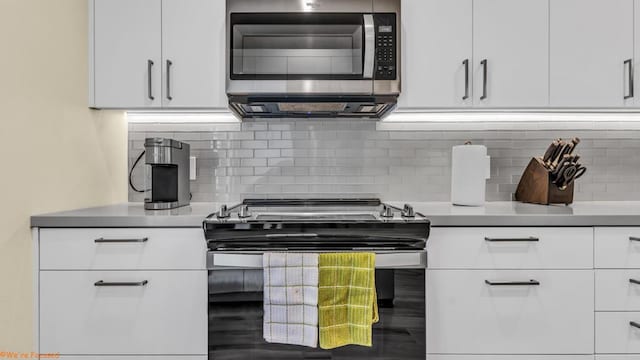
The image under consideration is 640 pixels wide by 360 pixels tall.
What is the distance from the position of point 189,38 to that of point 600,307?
6.91 feet

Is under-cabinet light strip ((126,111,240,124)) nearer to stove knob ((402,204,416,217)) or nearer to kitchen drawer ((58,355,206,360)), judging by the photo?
stove knob ((402,204,416,217))

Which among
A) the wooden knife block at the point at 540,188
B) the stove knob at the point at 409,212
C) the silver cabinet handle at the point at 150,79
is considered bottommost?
the stove knob at the point at 409,212

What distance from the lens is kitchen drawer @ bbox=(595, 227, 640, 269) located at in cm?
163

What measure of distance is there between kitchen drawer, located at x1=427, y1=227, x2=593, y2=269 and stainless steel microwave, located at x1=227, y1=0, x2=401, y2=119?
0.75 metres

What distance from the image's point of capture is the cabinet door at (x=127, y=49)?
6.44 ft

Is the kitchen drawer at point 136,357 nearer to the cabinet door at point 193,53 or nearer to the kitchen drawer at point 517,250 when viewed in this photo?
the kitchen drawer at point 517,250

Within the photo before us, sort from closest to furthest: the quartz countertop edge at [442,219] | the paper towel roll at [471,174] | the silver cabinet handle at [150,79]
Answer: the quartz countertop edge at [442,219]
the silver cabinet handle at [150,79]
the paper towel roll at [471,174]

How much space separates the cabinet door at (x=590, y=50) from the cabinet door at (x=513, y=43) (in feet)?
0.18

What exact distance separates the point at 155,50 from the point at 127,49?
5.2 inches

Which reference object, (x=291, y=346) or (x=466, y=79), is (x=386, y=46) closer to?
(x=466, y=79)

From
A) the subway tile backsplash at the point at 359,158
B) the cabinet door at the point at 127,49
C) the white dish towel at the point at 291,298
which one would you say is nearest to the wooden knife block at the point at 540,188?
the subway tile backsplash at the point at 359,158

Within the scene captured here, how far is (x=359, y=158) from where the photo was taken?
7.63 feet

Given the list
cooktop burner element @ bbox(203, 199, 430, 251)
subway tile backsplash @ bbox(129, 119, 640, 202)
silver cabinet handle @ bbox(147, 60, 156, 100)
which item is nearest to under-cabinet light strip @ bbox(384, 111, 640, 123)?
subway tile backsplash @ bbox(129, 119, 640, 202)

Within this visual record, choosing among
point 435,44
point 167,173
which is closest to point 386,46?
point 435,44
